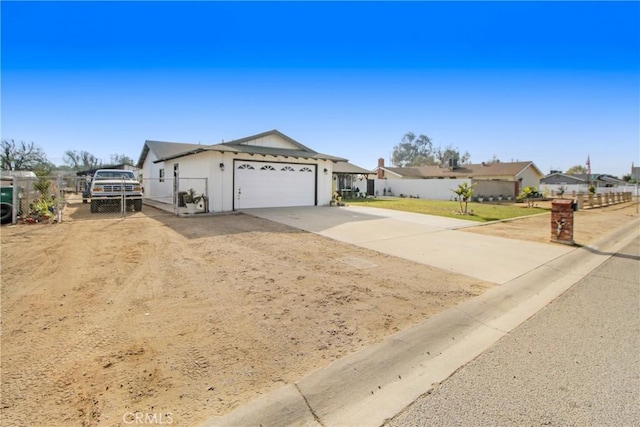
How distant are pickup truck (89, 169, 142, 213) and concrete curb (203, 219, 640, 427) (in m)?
13.9

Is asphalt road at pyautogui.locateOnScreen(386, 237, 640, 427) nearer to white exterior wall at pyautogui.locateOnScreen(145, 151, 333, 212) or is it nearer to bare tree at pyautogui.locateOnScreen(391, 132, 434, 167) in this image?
white exterior wall at pyautogui.locateOnScreen(145, 151, 333, 212)

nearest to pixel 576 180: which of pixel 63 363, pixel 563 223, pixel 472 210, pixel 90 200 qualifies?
pixel 472 210

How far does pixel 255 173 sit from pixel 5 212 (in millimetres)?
9445

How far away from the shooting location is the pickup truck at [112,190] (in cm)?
1379

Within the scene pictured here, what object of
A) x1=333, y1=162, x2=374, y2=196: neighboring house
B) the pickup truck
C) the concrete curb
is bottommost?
the concrete curb

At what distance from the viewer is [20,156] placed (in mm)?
41281

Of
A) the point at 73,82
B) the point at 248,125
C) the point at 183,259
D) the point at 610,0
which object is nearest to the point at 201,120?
the point at 248,125

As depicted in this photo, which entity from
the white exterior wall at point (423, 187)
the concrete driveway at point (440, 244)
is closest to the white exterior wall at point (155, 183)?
the concrete driveway at point (440, 244)

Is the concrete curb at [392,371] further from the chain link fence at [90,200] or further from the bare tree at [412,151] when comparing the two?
the bare tree at [412,151]

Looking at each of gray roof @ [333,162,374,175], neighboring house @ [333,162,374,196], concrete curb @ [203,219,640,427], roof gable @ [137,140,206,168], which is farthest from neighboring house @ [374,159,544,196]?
concrete curb @ [203,219,640,427]

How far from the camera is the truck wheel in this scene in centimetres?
1036

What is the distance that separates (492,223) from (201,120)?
21.6m

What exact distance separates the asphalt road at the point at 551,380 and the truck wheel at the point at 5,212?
14178mm

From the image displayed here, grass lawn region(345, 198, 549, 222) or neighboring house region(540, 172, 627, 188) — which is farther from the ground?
neighboring house region(540, 172, 627, 188)
